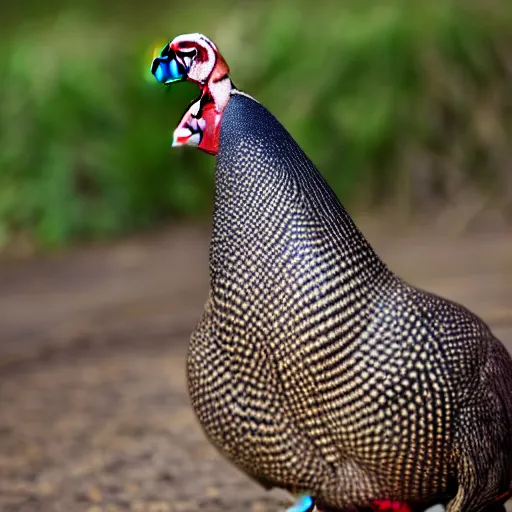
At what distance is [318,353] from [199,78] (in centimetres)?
72

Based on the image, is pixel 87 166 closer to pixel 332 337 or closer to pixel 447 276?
pixel 447 276

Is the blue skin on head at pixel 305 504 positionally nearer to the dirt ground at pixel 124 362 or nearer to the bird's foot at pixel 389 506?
the bird's foot at pixel 389 506

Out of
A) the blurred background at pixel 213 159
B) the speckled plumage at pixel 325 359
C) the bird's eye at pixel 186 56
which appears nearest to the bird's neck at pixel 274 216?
the speckled plumage at pixel 325 359

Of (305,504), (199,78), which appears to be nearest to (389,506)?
(305,504)

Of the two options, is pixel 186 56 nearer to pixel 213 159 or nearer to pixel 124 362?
pixel 124 362

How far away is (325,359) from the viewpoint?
240cm

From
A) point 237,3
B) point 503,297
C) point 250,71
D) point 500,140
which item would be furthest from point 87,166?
point 503,297

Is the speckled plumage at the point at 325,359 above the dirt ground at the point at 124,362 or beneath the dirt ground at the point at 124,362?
above

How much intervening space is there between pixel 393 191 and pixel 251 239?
306 inches

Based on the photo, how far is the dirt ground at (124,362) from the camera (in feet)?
13.0

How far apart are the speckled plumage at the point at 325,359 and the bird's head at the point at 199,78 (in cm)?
6

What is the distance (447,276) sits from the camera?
7.36 m

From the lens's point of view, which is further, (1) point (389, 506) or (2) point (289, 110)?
(2) point (289, 110)

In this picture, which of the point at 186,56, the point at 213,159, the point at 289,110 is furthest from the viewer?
the point at 213,159
